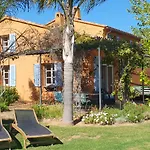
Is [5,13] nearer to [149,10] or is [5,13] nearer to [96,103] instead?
[149,10]

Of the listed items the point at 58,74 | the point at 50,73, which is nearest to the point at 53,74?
the point at 50,73

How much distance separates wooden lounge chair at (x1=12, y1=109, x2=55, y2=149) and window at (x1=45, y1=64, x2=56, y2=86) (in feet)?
40.2

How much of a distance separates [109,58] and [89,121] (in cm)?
584

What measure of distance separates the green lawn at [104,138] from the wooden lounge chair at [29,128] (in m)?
0.32

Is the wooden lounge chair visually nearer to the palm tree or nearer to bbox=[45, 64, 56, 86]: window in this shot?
the palm tree

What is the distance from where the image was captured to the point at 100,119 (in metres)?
12.1

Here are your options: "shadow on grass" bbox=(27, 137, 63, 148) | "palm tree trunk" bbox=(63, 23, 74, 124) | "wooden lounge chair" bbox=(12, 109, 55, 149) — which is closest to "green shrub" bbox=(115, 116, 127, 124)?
"palm tree trunk" bbox=(63, 23, 74, 124)

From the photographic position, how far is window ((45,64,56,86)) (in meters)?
22.3

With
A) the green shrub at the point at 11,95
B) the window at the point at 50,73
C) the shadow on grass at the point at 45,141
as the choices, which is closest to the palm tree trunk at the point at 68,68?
the shadow on grass at the point at 45,141

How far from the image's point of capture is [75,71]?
1705 cm

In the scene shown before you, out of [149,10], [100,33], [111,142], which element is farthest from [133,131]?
[100,33]

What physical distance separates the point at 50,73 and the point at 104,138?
13.8m

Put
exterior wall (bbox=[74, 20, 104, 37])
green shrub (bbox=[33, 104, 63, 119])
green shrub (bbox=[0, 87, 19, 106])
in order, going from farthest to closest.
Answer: exterior wall (bbox=[74, 20, 104, 37]) < green shrub (bbox=[0, 87, 19, 106]) < green shrub (bbox=[33, 104, 63, 119])

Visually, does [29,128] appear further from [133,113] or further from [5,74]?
[5,74]
